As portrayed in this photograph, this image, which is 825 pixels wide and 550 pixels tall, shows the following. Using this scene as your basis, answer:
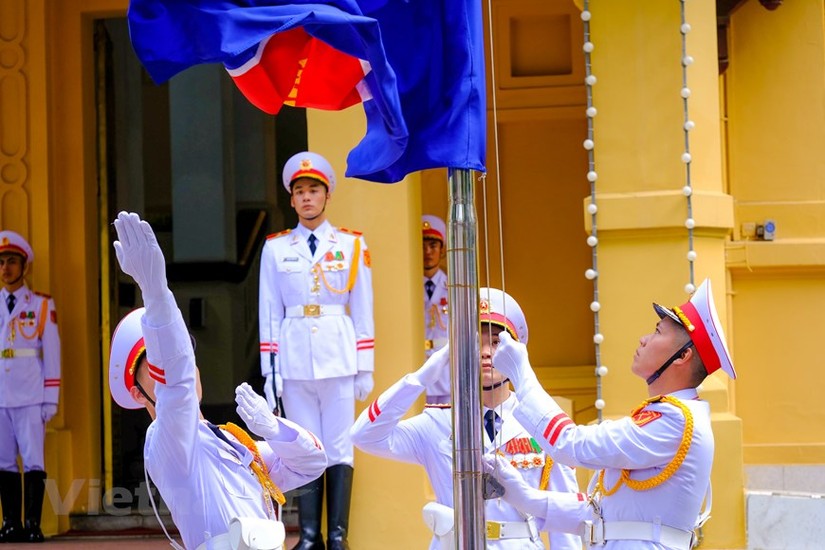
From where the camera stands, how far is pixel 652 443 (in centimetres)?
498

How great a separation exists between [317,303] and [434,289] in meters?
1.46

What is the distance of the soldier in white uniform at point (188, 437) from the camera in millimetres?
4353

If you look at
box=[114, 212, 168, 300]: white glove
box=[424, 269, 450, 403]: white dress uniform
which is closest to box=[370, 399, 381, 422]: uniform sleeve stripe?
box=[114, 212, 168, 300]: white glove

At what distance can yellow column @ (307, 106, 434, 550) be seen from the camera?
8750mm

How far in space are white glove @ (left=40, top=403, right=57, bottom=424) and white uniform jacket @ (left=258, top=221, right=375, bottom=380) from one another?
185 cm

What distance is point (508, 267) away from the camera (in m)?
11.3

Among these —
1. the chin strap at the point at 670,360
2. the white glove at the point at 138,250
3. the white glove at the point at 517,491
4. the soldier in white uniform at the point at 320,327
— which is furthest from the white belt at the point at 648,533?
the soldier in white uniform at the point at 320,327

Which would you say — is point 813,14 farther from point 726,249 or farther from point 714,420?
point 714,420

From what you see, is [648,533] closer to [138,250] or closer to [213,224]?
[138,250]

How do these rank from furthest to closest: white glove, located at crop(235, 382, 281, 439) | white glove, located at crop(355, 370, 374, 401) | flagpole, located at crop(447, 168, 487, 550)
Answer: white glove, located at crop(355, 370, 374, 401) → white glove, located at crop(235, 382, 281, 439) → flagpole, located at crop(447, 168, 487, 550)

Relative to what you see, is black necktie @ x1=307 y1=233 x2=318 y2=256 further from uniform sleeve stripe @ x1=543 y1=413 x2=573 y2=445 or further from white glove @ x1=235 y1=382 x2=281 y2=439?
uniform sleeve stripe @ x1=543 y1=413 x2=573 y2=445

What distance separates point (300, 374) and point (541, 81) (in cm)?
358

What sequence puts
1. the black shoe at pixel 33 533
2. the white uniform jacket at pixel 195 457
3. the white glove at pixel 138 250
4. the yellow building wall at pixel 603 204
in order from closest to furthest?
1. the white glove at pixel 138 250
2. the white uniform jacket at pixel 195 457
3. the yellow building wall at pixel 603 204
4. the black shoe at pixel 33 533

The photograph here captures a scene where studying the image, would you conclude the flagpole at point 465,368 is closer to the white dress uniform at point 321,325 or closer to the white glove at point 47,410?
the white dress uniform at point 321,325
